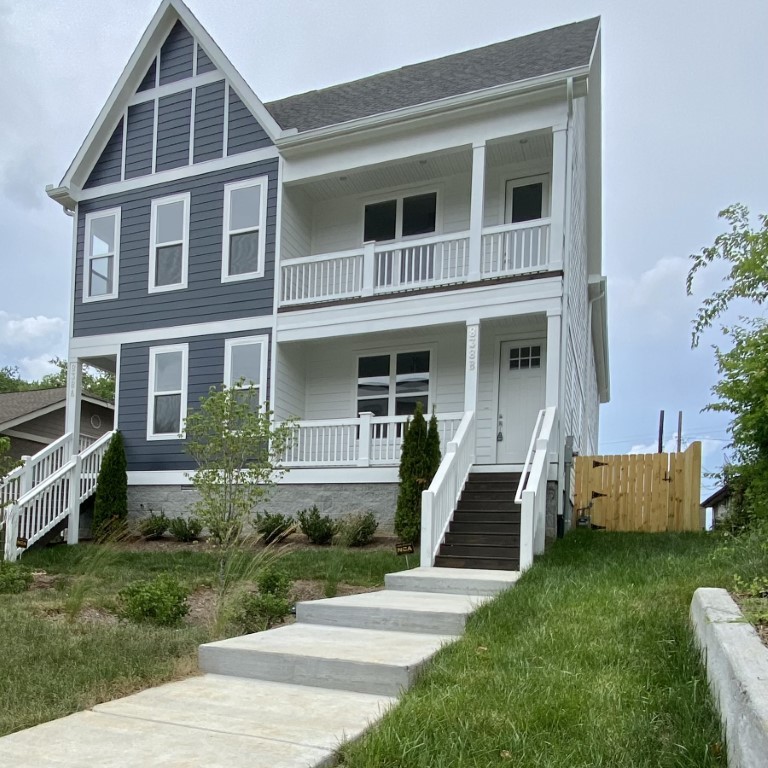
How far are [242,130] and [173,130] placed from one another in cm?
172

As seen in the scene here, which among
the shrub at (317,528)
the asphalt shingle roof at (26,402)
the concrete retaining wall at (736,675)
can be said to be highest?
the asphalt shingle roof at (26,402)

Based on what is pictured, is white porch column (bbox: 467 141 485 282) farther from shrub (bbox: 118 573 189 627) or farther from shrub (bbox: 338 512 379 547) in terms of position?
shrub (bbox: 118 573 189 627)

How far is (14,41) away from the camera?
15.4 metres

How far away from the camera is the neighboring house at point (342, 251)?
36.9 ft

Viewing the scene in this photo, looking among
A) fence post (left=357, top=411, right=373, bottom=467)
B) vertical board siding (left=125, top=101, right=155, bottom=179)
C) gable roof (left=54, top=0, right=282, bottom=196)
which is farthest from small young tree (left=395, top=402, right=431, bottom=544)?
vertical board siding (left=125, top=101, right=155, bottom=179)

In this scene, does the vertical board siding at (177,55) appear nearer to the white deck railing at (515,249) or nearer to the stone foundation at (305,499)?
the white deck railing at (515,249)

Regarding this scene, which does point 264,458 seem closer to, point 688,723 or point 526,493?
point 526,493

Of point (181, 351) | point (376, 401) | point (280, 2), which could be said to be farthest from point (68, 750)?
point (280, 2)

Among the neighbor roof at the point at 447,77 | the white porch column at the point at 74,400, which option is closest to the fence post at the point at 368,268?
the neighbor roof at the point at 447,77

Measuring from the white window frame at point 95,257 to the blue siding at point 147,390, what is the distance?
4.33 feet

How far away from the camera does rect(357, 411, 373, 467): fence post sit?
11648 mm

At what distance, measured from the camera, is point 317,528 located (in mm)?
10844

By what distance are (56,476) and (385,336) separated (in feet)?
20.9

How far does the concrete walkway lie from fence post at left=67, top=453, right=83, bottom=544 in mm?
8731
